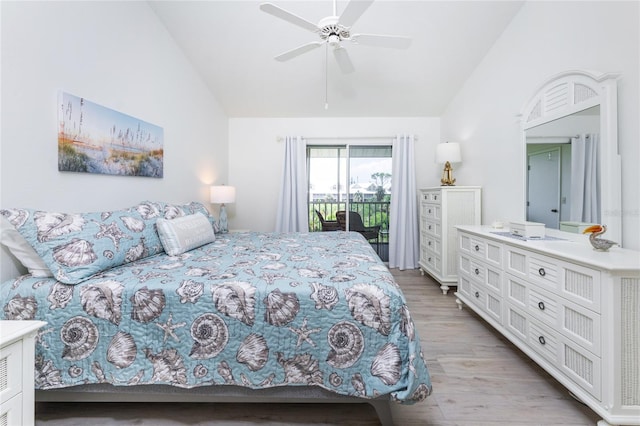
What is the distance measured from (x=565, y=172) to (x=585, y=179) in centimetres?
17

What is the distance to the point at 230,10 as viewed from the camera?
288 cm

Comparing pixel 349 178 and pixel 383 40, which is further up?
pixel 383 40

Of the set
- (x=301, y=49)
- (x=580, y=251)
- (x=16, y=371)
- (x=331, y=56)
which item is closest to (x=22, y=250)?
(x=16, y=371)

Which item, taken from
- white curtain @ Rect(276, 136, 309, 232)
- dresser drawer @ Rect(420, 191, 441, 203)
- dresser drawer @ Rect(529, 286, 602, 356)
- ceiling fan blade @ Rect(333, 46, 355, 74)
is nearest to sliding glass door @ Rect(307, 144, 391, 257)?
white curtain @ Rect(276, 136, 309, 232)

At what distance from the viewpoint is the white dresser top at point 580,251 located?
136 cm

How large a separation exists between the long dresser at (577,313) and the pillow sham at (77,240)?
8.19 ft

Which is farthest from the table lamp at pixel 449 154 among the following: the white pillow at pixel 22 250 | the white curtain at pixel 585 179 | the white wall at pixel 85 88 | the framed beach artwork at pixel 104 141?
the white pillow at pixel 22 250

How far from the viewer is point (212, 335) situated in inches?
54.3

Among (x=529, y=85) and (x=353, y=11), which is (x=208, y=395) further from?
(x=529, y=85)

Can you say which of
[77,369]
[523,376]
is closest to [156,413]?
[77,369]

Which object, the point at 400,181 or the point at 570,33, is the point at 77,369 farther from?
the point at 400,181

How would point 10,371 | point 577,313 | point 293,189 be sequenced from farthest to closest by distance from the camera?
point 293,189
point 577,313
point 10,371

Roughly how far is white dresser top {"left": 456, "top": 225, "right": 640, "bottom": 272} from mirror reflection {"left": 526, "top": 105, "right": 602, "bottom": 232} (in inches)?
2.9

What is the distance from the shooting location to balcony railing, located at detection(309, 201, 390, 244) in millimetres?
4930
